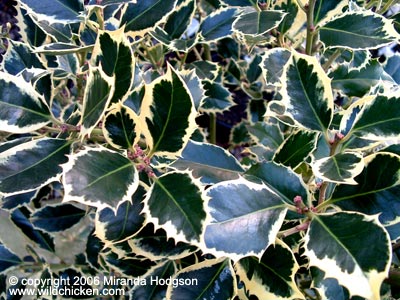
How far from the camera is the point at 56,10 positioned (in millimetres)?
698

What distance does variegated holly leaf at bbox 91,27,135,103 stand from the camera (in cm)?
59

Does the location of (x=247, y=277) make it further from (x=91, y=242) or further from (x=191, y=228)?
(x=91, y=242)

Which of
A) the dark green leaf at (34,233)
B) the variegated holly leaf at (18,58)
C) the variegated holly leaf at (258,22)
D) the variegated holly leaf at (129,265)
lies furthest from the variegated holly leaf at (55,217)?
the variegated holly leaf at (258,22)

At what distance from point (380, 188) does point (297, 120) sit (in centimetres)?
14

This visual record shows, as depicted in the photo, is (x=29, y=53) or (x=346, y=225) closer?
(x=346, y=225)

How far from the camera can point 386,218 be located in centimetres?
57

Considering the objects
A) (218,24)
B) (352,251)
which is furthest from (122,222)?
(218,24)

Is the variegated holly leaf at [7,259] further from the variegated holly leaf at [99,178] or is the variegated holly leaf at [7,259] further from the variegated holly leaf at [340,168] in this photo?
the variegated holly leaf at [340,168]

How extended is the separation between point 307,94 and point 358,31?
25 centimetres

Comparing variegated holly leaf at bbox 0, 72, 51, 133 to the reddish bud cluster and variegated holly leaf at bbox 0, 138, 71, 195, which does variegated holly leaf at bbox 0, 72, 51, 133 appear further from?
the reddish bud cluster

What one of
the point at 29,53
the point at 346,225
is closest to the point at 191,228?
the point at 346,225


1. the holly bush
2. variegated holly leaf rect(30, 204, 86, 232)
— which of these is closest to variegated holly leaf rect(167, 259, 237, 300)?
the holly bush

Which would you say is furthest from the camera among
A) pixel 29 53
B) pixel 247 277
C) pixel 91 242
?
pixel 91 242

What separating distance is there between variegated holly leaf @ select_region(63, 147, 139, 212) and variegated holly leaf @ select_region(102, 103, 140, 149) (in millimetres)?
38
